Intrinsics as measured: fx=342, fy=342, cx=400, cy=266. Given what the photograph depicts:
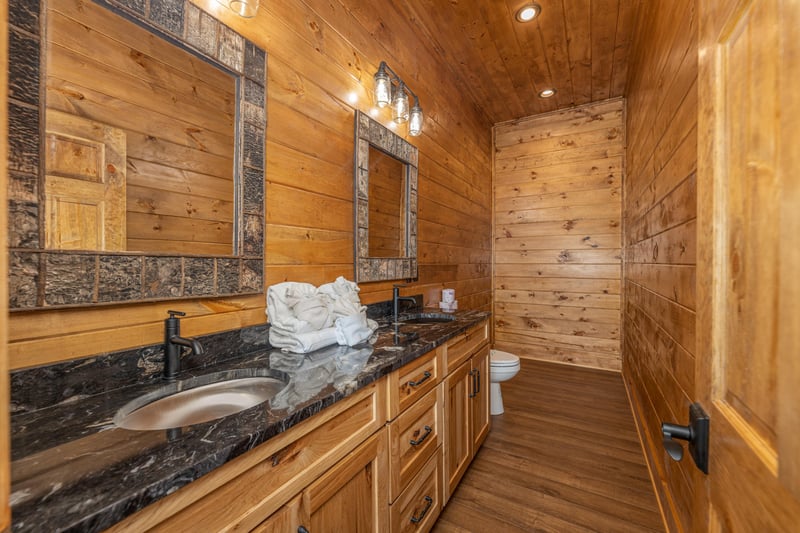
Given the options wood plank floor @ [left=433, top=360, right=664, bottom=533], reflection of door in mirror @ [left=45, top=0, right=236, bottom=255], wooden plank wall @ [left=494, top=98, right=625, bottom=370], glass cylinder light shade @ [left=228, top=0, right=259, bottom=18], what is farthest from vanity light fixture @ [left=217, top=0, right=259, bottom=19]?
wooden plank wall @ [left=494, top=98, right=625, bottom=370]

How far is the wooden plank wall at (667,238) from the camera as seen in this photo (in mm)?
1098

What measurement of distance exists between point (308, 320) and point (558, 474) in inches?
65.2

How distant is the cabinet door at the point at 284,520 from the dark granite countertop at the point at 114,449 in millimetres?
182

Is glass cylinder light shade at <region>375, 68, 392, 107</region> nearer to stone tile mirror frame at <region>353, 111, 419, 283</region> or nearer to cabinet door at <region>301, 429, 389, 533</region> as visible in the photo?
stone tile mirror frame at <region>353, 111, 419, 283</region>

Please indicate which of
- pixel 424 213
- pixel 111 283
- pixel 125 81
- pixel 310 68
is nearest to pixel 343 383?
pixel 111 283

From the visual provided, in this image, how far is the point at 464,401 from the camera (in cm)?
180

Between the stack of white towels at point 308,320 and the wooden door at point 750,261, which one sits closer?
the wooden door at point 750,261

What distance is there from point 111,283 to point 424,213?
6.47 ft

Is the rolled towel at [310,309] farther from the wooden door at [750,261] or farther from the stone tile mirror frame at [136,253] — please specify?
the wooden door at [750,261]

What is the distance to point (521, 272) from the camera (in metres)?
4.04

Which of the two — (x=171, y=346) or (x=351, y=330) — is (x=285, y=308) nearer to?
(x=351, y=330)

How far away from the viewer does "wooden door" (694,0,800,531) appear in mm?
348

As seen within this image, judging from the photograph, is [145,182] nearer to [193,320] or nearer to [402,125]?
[193,320]

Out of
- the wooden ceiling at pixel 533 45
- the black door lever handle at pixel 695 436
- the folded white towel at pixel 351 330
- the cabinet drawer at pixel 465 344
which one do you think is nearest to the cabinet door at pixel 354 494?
the folded white towel at pixel 351 330
